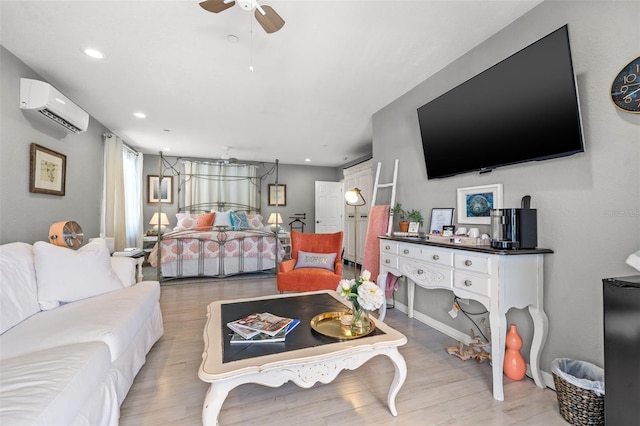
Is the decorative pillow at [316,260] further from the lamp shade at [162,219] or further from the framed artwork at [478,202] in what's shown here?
the lamp shade at [162,219]

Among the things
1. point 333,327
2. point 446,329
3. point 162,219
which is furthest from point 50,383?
point 162,219

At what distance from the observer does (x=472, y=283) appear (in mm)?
1866

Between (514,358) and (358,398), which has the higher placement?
(514,358)

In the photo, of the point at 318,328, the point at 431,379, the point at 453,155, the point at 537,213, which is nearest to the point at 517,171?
the point at 537,213

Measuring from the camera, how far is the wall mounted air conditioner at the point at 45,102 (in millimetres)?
2459

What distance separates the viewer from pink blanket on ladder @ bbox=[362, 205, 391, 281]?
3307 mm

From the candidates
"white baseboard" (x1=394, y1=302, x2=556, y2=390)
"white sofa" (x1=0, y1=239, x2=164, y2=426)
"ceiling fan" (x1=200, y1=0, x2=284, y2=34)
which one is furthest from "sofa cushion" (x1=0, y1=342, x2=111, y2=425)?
"white baseboard" (x1=394, y1=302, x2=556, y2=390)

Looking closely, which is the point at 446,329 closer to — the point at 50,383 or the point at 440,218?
the point at 440,218

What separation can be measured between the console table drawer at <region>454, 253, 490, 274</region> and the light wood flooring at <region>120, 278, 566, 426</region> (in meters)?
0.77

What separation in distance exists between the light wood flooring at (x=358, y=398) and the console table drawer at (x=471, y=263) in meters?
0.77

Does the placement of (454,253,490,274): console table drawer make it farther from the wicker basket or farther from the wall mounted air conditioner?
the wall mounted air conditioner

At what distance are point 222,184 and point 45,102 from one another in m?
4.32

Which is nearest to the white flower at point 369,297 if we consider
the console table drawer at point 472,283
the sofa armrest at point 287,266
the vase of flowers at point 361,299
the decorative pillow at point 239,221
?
the vase of flowers at point 361,299

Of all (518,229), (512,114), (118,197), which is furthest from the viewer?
(118,197)
